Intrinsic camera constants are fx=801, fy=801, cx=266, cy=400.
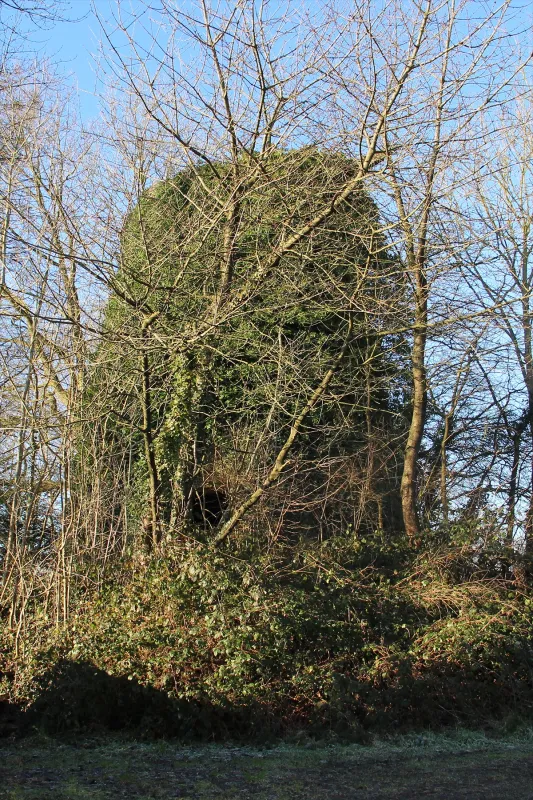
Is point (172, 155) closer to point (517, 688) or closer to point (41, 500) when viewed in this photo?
point (41, 500)

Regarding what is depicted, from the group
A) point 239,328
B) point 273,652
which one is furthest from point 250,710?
point 239,328

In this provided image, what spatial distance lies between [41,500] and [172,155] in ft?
12.8

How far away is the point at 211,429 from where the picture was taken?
9844 millimetres

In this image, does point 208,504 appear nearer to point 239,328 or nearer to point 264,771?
point 239,328

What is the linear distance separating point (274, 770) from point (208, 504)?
418 cm

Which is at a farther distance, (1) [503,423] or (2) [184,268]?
(1) [503,423]

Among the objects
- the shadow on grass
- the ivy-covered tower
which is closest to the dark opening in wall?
the ivy-covered tower

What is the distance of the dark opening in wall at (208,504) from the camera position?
29.4 ft

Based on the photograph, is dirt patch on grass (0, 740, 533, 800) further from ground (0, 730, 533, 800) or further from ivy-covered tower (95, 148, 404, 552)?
ivy-covered tower (95, 148, 404, 552)

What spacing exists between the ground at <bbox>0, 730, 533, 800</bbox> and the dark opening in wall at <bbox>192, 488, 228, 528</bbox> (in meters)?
2.66

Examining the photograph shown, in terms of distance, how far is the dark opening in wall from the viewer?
8.97 meters

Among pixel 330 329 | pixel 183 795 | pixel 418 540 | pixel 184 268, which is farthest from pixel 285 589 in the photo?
pixel 330 329

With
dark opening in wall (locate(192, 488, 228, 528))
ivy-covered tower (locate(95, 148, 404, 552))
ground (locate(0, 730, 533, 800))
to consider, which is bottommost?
ground (locate(0, 730, 533, 800))

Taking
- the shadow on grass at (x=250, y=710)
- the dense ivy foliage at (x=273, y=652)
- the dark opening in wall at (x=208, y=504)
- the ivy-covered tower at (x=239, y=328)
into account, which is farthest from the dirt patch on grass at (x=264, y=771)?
the dark opening in wall at (x=208, y=504)
